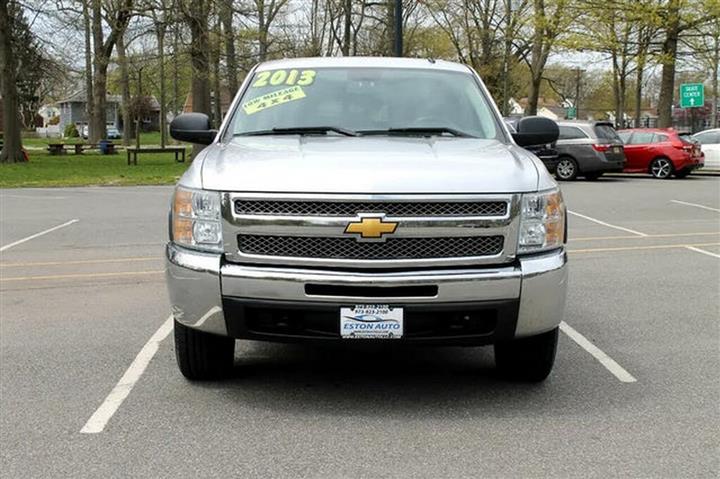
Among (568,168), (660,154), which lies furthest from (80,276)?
(660,154)

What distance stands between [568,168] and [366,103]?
17184 mm

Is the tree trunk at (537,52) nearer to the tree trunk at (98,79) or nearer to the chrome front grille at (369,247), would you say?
the tree trunk at (98,79)

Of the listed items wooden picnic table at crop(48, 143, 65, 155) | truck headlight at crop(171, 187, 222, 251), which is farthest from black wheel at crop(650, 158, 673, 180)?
wooden picnic table at crop(48, 143, 65, 155)

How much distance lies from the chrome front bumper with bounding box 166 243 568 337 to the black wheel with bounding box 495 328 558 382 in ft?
1.08

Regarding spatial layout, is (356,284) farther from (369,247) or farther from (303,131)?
(303,131)

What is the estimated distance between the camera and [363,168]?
3.91 m

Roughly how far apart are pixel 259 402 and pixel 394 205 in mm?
1364

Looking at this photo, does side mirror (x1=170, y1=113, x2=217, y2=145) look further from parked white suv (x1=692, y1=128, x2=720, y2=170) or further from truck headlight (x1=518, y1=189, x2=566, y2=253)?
parked white suv (x1=692, y1=128, x2=720, y2=170)

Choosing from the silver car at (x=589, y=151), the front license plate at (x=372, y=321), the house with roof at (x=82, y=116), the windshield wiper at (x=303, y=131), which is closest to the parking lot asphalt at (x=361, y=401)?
the front license plate at (x=372, y=321)

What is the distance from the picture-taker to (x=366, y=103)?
5207 millimetres

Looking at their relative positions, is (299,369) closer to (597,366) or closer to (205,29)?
(597,366)

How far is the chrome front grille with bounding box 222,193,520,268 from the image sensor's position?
12.5 feet

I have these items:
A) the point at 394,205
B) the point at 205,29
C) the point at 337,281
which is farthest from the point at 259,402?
the point at 205,29

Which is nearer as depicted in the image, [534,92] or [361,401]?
[361,401]
